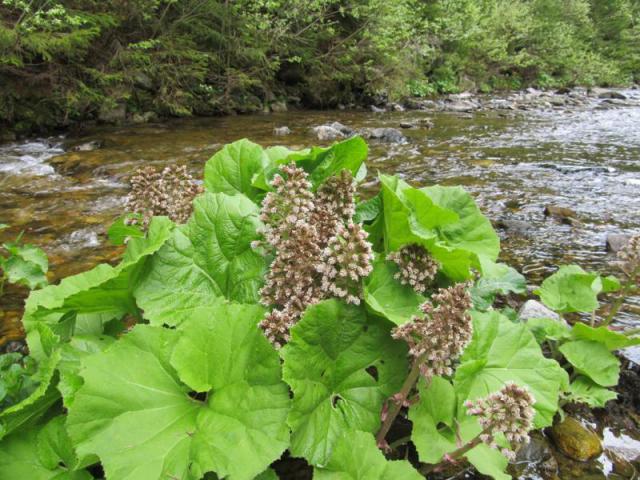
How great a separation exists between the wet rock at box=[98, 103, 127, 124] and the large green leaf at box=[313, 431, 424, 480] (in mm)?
13107

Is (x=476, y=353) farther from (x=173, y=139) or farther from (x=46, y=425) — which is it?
(x=173, y=139)

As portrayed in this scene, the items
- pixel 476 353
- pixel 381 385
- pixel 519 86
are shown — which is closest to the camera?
pixel 381 385

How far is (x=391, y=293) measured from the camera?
6.75 feet

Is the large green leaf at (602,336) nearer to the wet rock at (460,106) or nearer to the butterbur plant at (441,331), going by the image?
the butterbur plant at (441,331)

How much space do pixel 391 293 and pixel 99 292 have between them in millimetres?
1208

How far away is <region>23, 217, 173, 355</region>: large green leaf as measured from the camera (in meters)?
1.93

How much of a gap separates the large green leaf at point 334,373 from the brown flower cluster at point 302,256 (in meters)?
0.09

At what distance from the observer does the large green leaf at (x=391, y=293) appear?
201cm

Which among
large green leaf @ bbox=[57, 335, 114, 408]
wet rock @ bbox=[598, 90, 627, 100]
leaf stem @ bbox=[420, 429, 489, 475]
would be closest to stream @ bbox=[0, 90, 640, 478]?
leaf stem @ bbox=[420, 429, 489, 475]

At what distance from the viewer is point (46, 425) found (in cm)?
178

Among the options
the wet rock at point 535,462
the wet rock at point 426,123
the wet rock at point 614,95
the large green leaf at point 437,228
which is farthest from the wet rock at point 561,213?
the wet rock at point 614,95

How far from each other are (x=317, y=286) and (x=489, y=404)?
78 cm

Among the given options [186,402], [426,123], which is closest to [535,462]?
[186,402]

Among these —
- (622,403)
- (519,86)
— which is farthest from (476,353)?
(519,86)
